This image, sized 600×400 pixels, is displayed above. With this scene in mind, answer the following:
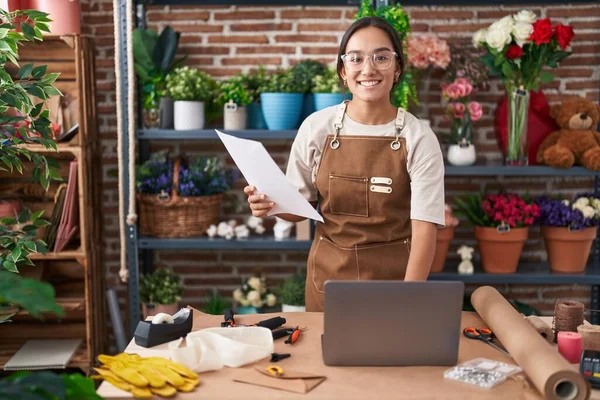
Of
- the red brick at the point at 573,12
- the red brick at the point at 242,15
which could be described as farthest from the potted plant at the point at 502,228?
the red brick at the point at 242,15

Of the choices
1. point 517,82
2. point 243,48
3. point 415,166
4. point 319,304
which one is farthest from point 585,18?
point 319,304

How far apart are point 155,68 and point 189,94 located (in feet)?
0.78

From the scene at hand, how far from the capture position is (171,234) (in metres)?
3.70

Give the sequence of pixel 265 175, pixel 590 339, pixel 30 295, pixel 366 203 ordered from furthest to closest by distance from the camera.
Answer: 1. pixel 366 203
2. pixel 265 175
3. pixel 590 339
4. pixel 30 295

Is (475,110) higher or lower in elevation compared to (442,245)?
higher

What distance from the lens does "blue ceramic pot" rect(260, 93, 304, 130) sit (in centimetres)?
359

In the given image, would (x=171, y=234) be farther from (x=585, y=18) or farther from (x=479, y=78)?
(x=585, y=18)

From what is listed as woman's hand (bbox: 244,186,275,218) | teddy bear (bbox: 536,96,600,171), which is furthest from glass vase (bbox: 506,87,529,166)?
woman's hand (bbox: 244,186,275,218)

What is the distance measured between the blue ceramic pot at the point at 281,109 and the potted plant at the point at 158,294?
0.93 meters

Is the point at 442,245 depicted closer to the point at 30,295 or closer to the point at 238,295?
the point at 238,295

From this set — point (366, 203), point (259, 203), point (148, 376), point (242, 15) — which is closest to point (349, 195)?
point (366, 203)

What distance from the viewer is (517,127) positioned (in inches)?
143

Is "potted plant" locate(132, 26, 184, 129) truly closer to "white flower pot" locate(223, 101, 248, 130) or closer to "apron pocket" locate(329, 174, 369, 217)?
"white flower pot" locate(223, 101, 248, 130)

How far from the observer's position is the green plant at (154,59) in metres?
3.62
